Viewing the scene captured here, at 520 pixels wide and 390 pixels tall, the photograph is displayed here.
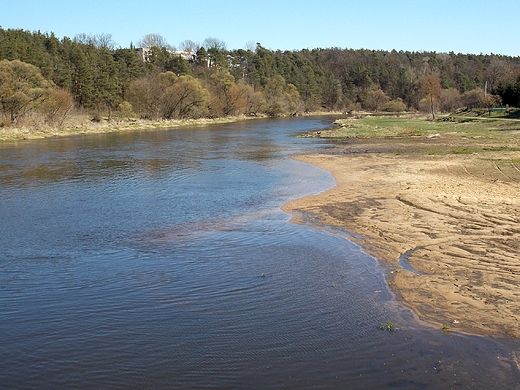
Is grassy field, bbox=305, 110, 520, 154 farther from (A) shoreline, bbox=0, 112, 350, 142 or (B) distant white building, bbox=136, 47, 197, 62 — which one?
(B) distant white building, bbox=136, 47, 197, 62

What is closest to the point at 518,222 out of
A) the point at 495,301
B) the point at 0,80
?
the point at 495,301

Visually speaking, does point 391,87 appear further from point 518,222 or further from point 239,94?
point 518,222

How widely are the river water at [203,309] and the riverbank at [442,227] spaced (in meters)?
0.62

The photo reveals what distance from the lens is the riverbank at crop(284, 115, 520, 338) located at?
30.1ft

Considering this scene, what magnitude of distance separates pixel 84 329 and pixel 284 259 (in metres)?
5.26

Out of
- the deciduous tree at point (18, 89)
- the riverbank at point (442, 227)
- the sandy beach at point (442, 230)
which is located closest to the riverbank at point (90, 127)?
the deciduous tree at point (18, 89)

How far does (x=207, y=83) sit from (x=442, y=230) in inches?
3740

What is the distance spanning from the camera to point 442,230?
13898 millimetres

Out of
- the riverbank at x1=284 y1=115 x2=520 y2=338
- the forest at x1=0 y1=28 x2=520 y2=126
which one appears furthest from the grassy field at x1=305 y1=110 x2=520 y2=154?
the forest at x1=0 y1=28 x2=520 y2=126

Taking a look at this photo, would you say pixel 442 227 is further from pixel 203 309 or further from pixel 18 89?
pixel 18 89

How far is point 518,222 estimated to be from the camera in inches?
557

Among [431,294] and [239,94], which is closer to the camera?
[431,294]

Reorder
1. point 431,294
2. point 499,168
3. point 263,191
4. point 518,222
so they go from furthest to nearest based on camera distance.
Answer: point 499,168
point 263,191
point 518,222
point 431,294

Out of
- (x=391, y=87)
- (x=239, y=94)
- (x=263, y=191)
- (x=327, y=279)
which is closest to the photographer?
(x=327, y=279)
